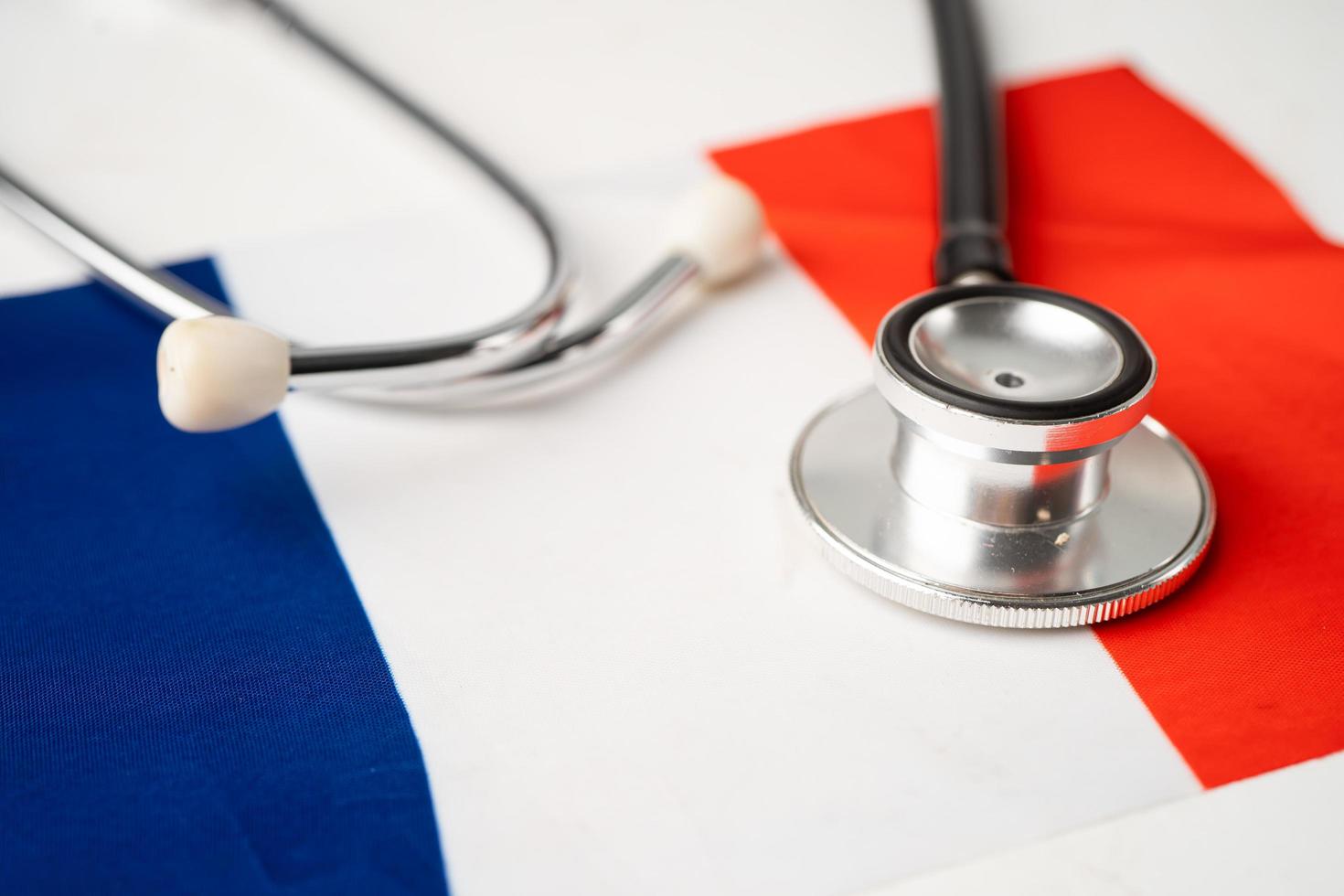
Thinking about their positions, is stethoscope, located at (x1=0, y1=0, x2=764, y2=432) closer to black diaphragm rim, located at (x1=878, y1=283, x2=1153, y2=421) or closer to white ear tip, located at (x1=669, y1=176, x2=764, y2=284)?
white ear tip, located at (x1=669, y1=176, x2=764, y2=284)

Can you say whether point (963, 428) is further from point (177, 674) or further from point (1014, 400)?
point (177, 674)

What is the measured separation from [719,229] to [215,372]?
40cm

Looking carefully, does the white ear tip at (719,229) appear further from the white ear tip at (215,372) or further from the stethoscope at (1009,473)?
the white ear tip at (215,372)

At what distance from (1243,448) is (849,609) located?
0.94 ft

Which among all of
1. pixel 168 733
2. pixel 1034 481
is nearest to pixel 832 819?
pixel 1034 481

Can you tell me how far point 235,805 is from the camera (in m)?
0.62

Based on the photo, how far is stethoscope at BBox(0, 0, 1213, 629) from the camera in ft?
2.21

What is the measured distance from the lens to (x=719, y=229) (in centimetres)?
98

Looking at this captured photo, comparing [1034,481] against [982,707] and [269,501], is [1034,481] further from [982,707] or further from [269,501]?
[269,501]

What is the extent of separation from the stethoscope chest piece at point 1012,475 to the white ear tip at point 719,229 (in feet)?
0.82

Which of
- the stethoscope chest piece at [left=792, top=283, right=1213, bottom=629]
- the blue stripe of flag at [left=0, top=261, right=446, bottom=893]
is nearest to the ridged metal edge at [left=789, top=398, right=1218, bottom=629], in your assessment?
the stethoscope chest piece at [left=792, top=283, right=1213, bottom=629]

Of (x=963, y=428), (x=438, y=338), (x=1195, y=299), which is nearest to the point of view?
(x=963, y=428)

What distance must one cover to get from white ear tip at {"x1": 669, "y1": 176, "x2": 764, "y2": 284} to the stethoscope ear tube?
0.14 metres

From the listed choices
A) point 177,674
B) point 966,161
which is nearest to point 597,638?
point 177,674
